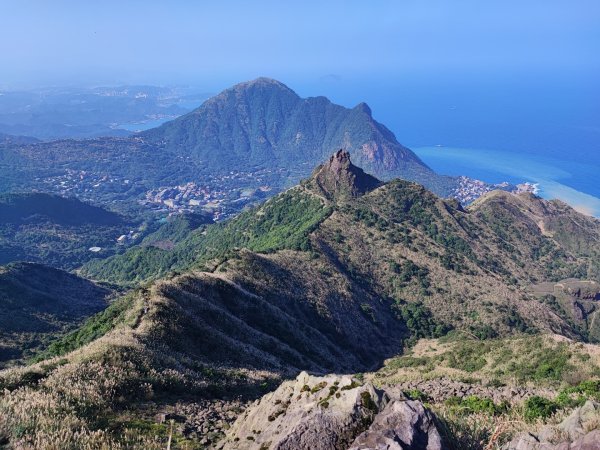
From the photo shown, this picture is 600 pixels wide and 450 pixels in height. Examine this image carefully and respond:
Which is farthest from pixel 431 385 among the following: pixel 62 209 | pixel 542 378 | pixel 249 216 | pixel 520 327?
pixel 62 209

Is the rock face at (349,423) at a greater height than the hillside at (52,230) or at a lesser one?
greater

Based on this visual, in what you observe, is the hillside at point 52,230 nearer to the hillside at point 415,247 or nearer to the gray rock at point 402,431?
the hillside at point 415,247

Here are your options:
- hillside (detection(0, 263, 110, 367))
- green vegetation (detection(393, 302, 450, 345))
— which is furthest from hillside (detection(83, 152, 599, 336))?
hillside (detection(0, 263, 110, 367))

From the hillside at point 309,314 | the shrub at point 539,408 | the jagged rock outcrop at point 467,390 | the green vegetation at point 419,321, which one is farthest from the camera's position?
the green vegetation at point 419,321

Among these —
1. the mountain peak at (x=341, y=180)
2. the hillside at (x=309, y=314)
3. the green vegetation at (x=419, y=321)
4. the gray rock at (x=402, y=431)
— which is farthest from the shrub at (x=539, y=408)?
the mountain peak at (x=341, y=180)

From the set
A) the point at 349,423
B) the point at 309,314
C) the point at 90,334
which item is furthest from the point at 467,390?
the point at 309,314

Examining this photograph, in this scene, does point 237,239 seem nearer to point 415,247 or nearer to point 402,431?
point 415,247
